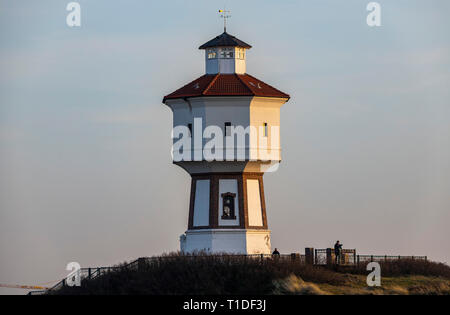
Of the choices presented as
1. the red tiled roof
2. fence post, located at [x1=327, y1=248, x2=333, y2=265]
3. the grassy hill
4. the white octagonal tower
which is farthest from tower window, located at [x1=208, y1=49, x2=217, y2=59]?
fence post, located at [x1=327, y1=248, x2=333, y2=265]

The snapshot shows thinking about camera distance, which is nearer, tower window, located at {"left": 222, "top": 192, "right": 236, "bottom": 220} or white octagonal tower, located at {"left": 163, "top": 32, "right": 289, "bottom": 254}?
white octagonal tower, located at {"left": 163, "top": 32, "right": 289, "bottom": 254}

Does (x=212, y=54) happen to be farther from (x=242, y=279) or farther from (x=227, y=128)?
(x=242, y=279)

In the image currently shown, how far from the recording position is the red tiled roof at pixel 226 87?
305 feet

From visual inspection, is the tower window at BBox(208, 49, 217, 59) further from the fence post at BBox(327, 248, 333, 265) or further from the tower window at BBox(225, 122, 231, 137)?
the fence post at BBox(327, 248, 333, 265)

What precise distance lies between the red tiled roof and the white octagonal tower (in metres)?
0.05

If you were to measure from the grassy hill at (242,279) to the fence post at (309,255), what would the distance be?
771 millimetres

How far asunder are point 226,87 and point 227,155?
3.66 metres

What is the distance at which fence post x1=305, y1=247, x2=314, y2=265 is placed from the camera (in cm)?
9144

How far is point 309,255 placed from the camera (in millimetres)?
92000

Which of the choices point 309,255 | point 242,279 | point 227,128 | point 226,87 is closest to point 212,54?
point 226,87

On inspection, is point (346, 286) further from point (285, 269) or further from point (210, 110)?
point (210, 110)
